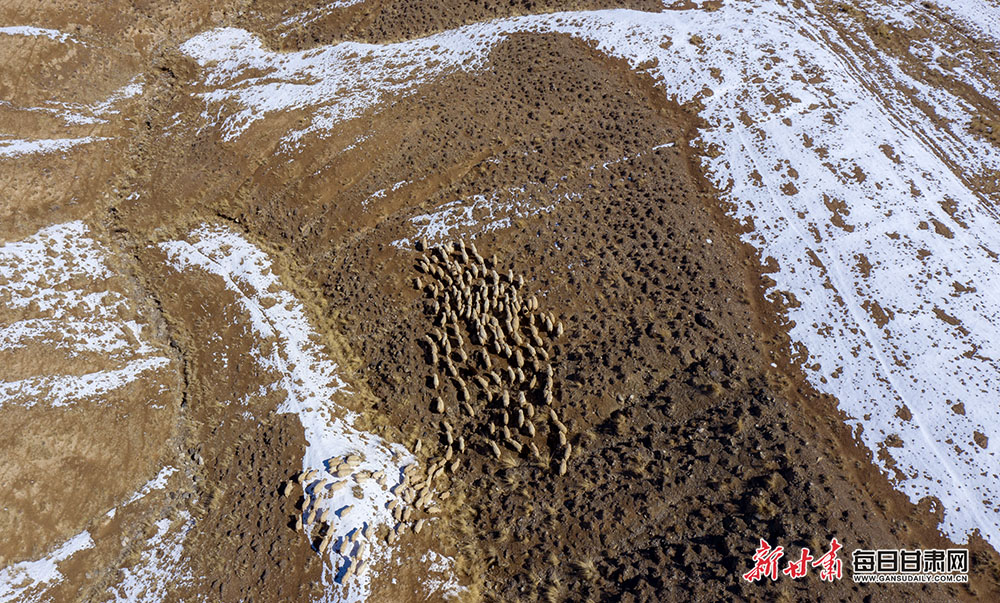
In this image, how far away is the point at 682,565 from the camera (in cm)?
1202

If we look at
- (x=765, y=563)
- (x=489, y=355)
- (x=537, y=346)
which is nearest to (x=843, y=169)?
(x=537, y=346)

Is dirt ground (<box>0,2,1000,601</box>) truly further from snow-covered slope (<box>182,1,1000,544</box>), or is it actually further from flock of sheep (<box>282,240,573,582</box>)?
snow-covered slope (<box>182,1,1000,544</box>)

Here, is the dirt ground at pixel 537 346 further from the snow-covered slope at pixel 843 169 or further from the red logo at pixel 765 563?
the snow-covered slope at pixel 843 169

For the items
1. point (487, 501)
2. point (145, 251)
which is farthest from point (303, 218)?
point (487, 501)

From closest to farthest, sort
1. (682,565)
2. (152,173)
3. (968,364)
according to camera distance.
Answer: (682,565)
(968,364)
(152,173)

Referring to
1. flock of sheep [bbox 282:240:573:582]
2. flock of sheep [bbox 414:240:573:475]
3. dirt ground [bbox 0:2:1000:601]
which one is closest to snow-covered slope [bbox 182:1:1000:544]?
dirt ground [bbox 0:2:1000:601]

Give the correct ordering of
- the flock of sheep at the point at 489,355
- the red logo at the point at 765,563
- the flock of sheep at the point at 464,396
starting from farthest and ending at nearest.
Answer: the flock of sheep at the point at 489,355
the flock of sheep at the point at 464,396
the red logo at the point at 765,563

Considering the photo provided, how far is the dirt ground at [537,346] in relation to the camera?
1270 cm

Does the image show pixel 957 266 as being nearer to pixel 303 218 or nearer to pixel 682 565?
pixel 682 565

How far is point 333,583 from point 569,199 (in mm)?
14871

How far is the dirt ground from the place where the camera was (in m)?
12.7

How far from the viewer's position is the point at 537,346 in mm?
16438

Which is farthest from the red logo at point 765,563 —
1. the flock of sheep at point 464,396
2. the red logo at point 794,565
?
the flock of sheep at point 464,396

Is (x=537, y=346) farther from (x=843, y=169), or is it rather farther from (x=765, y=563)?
(x=843, y=169)
